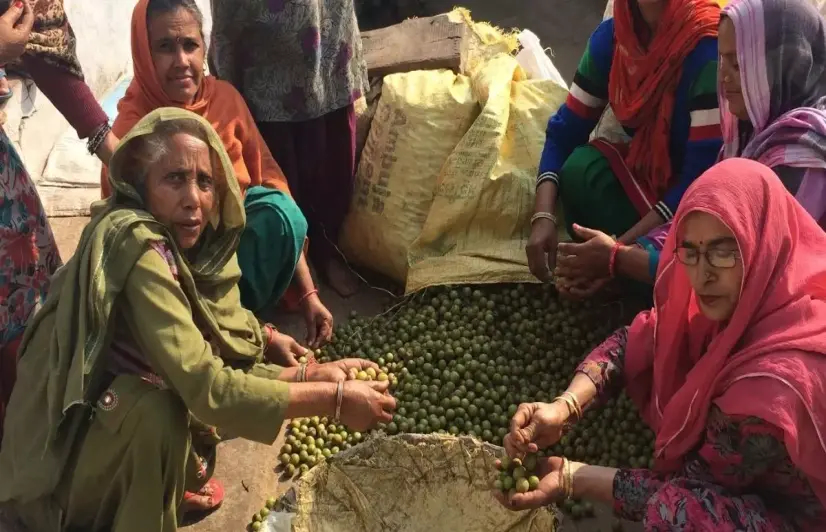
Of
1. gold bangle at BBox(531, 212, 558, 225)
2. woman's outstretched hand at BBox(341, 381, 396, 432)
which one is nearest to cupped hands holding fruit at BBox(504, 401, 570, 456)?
woman's outstretched hand at BBox(341, 381, 396, 432)

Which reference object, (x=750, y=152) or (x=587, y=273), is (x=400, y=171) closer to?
(x=587, y=273)

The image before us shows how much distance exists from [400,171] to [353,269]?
0.66 m

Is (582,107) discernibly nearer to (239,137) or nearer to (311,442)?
(239,137)

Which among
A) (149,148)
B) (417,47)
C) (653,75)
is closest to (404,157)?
(417,47)

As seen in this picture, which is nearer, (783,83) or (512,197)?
(783,83)

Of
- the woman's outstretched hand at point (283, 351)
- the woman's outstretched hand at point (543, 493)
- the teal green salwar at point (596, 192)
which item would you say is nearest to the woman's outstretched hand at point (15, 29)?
the woman's outstretched hand at point (283, 351)

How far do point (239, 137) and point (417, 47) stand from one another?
1455 millimetres

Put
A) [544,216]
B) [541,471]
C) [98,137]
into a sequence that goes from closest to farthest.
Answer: [541,471] < [98,137] < [544,216]

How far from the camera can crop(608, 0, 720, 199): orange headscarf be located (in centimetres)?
292

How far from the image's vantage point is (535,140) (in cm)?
374

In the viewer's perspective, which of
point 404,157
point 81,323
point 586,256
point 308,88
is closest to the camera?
point 81,323

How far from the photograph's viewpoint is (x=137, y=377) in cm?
224

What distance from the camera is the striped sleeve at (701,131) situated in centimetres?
293

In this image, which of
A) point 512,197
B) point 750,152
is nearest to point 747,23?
point 750,152
